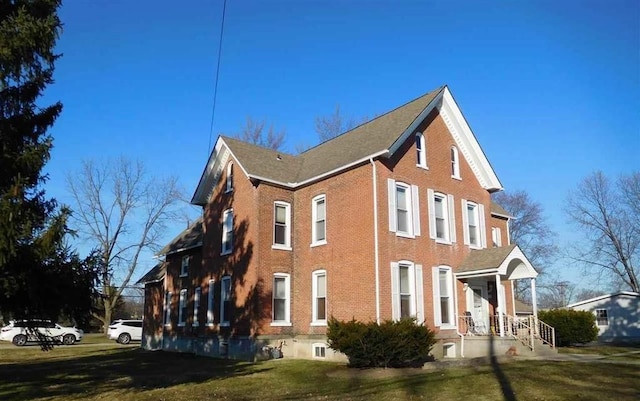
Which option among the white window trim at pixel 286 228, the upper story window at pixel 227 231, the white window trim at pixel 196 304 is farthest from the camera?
the white window trim at pixel 196 304

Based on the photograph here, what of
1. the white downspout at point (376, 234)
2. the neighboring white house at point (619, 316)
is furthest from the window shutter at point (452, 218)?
the neighboring white house at point (619, 316)

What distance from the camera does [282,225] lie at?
76.1 ft

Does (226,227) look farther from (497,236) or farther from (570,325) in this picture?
(570,325)

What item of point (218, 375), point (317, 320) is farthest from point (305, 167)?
point (218, 375)

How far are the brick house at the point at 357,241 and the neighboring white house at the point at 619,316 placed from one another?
17.5 metres

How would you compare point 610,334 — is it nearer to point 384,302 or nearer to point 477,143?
point 477,143

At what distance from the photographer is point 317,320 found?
70.2 feet

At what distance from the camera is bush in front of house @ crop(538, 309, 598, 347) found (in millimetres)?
28172

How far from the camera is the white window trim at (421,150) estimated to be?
2231cm

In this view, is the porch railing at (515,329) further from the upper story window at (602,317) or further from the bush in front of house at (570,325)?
the upper story window at (602,317)

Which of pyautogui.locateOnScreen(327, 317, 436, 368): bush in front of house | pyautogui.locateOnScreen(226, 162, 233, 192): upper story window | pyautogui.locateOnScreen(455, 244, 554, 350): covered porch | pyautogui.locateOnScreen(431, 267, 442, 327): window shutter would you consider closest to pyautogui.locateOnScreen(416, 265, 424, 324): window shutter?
pyautogui.locateOnScreen(431, 267, 442, 327): window shutter

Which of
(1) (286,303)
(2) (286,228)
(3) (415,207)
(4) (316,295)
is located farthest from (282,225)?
(3) (415,207)

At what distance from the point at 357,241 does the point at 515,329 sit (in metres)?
7.92

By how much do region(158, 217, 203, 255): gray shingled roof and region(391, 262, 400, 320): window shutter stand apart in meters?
11.6
